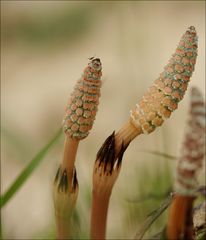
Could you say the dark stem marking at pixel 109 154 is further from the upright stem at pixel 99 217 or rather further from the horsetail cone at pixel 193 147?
the horsetail cone at pixel 193 147

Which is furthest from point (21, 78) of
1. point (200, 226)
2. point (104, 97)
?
point (200, 226)

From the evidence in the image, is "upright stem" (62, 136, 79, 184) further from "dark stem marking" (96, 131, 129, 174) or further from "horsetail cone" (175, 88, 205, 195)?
"horsetail cone" (175, 88, 205, 195)

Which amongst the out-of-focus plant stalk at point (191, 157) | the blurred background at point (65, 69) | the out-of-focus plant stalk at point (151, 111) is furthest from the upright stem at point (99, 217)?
the blurred background at point (65, 69)

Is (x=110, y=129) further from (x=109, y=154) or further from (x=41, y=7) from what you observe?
(x=109, y=154)

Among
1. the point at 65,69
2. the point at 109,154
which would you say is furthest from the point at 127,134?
the point at 65,69

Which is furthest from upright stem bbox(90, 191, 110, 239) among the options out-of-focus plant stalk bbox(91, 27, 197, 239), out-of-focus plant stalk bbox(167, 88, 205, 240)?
out-of-focus plant stalk bbox(167, 88, 205, 240)

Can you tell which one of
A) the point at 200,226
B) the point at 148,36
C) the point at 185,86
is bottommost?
the point at 200,226
